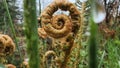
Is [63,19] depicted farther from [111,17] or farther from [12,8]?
[12,8]

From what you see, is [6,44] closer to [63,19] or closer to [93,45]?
[63,19]

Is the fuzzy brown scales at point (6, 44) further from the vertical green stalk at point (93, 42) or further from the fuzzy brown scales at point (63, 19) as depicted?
the vertical green stalk at point (93, 42)

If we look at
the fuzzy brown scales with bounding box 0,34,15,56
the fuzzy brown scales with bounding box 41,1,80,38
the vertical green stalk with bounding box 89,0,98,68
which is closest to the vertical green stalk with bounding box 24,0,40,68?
the vertical green stalk with bounding box 89,0,98,68

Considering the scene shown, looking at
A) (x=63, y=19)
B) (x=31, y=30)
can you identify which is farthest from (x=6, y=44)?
(x=31, y=30)

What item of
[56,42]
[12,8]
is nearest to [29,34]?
[56,42]

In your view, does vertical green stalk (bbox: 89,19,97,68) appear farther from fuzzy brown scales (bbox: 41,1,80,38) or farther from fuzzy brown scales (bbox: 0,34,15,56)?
fuzzy brown scales (bbox: 0,34,15,56)
